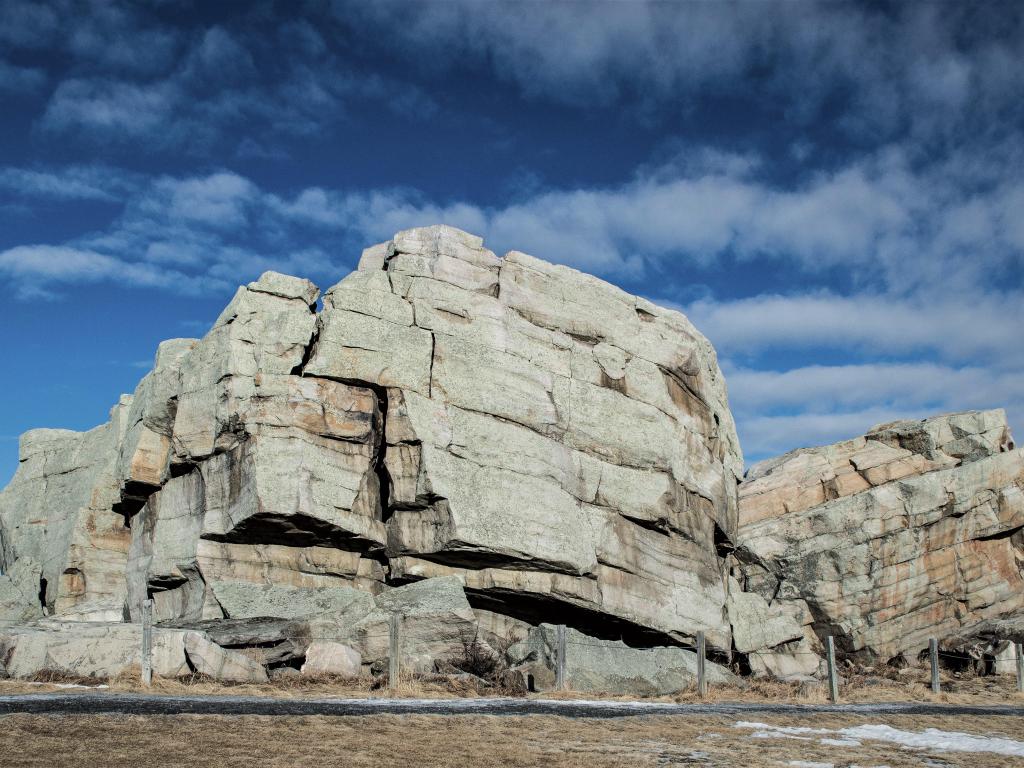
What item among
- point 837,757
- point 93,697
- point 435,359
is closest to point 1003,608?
point 435,359

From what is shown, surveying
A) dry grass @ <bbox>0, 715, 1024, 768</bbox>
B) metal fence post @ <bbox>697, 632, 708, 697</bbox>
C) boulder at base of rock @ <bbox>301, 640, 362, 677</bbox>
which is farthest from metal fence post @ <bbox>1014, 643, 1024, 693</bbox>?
boulder at base of rock @ <bbox>301, 640, 362, 677</bbox>

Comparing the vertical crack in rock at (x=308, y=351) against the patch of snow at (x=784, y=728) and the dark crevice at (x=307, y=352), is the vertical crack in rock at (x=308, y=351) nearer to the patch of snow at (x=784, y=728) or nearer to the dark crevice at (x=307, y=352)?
the dark crevice at (x=307, y=352)

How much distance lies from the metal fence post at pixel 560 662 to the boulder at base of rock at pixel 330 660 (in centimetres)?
484

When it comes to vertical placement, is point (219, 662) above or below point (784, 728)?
above

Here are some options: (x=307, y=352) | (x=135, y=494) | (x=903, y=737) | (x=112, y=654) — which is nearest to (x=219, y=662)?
(x=112, y=654)

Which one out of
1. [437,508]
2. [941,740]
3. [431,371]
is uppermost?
[431,371]

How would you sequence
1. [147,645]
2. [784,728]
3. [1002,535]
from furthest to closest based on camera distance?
[1002,535], [147,645], [784,728]

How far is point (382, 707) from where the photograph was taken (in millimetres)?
18109

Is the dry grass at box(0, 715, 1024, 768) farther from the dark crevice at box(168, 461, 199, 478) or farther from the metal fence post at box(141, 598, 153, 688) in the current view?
the dark crevice at box(168, 461, 199, 478)

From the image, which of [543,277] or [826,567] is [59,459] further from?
[826,567]

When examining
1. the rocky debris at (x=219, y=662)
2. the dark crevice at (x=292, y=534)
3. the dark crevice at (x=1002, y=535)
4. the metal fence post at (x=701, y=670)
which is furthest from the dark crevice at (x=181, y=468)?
the dark crevice at (x=1002, y=535)

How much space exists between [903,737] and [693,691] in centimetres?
Answer: 898

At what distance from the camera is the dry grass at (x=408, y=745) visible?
12.5 m

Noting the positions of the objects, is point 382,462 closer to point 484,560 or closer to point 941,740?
point 484,560
